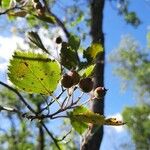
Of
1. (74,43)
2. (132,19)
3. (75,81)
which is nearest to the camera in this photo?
(75,81)

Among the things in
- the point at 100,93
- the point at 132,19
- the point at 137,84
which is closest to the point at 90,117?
the point at 100,93

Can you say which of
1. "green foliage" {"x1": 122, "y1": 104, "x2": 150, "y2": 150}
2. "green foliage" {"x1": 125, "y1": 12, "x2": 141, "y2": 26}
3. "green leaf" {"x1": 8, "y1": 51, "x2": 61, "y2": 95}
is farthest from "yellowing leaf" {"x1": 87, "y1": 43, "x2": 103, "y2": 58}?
"green foliage" {"x1": 122, "y1": 104, "x2": 150, "y2": 150}

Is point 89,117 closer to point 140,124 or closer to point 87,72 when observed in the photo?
point 87,72

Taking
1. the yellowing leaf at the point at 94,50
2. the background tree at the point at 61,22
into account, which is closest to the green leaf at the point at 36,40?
the background tree at the point at 61,22

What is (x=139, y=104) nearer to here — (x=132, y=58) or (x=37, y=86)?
(x=132, y=58)

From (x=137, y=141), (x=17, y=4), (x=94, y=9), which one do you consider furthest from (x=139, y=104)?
(x=17, y=4)

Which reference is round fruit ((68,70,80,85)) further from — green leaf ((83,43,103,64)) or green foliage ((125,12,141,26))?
green foliage ((125,12,141,26))
